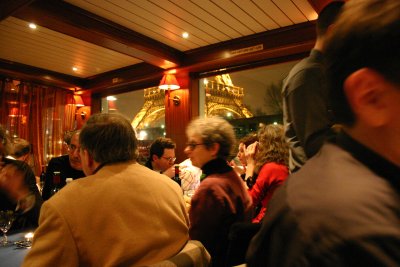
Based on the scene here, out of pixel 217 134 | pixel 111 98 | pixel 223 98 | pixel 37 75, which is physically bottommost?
pixel 217 134

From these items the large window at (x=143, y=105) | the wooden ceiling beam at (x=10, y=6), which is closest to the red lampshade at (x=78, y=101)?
the large window at (x=143, y=105)

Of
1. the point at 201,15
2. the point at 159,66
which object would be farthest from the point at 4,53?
the point at 201,15

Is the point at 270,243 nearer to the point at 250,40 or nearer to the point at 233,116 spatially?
the point at 250,40

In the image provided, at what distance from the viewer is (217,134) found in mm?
1947

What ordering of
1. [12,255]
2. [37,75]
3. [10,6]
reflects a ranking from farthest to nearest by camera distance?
[37,75] → [10,6] → [12,255]

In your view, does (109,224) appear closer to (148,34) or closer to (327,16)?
(327,16)

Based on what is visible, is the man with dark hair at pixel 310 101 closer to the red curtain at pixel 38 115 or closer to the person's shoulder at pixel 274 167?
the person's shoulder at pixel 274 167

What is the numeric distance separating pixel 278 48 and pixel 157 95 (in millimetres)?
3221

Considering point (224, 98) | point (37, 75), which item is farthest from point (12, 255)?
point (37, 75)

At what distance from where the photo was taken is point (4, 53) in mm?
4789

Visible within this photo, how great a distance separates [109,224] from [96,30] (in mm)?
3067

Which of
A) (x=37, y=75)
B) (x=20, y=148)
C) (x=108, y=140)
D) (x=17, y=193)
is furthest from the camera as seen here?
(x=37, y=75)

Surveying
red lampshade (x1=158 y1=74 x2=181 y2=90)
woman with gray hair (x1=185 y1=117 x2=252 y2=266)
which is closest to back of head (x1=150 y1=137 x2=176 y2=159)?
woman with gray hair (x1=185 y1=117 x2=252 y2=266)

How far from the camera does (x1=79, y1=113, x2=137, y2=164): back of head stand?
1.39m
